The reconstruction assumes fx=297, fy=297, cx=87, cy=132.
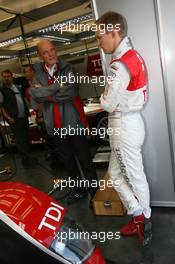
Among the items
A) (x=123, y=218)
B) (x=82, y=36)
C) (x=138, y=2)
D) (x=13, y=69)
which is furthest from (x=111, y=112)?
(x=13, y=69)

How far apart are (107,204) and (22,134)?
281 cm

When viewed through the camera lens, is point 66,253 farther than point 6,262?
Yes

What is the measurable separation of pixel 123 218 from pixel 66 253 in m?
1.76

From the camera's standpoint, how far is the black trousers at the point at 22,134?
5.09 meters

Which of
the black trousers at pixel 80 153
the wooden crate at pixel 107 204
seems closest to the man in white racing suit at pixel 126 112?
the wooden crate at pixel 107 204

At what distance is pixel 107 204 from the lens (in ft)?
9.00

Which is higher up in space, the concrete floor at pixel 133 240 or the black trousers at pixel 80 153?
the black trousers at pixel 80 153

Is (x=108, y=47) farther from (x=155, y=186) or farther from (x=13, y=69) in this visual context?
(x=13, y=69)

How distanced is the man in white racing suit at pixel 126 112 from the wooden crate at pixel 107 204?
40 centimetres

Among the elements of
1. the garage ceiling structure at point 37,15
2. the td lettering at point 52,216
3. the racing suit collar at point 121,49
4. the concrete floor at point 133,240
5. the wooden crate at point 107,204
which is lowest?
the concrete floor at point 133,240

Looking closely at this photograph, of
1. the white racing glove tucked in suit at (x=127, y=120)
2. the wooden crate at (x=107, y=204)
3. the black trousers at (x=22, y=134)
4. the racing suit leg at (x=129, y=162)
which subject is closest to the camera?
the white racing glove tucked in suit at (x=127, y=120)

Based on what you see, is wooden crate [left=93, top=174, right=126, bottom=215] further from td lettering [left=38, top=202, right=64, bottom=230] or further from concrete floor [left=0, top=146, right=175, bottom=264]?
td lettering [left=38, top=202, right=64, bottom=230]

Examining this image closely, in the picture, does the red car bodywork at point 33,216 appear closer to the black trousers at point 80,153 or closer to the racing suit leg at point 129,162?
the racing suit leg at point 129,162

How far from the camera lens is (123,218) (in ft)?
8.90
